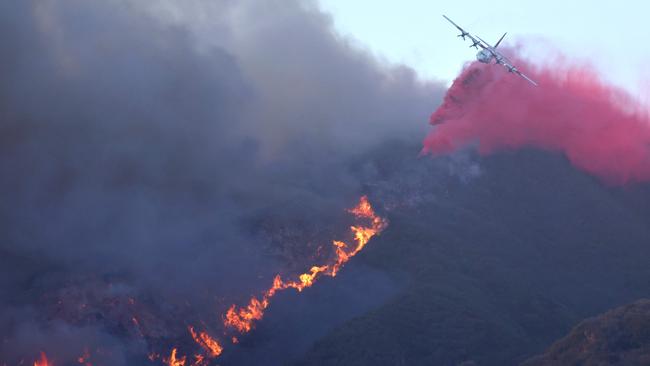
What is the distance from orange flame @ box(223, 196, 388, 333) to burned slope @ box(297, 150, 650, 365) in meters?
1.61

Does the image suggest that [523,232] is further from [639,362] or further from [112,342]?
[112,342]

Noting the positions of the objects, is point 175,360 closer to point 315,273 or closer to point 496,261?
point 315,273

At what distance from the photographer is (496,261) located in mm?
99875

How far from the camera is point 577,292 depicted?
97.0m

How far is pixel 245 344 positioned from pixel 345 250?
17.9 meters

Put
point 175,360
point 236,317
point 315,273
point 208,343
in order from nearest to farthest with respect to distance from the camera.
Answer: point 175,360 → point 208,343 → point 236,317 → point 315,273

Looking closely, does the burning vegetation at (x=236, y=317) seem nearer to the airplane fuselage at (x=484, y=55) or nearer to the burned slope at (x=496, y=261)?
the burned slope at (x=496, y=261)

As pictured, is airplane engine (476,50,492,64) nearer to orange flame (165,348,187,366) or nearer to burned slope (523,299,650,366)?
burned slope (523,299,650,366)

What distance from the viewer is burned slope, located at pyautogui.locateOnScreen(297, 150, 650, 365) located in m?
84.2

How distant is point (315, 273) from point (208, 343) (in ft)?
46.9

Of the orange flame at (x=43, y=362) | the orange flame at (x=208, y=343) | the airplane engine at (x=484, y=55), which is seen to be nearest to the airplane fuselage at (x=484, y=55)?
the airplane engine at (x=484, y=55)

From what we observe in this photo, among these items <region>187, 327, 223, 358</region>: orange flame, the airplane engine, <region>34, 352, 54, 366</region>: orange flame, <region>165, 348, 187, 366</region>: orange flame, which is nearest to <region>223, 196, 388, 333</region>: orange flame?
<region>187, 327, 223, 358</region>: orange flame

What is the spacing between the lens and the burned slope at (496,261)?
276 feet

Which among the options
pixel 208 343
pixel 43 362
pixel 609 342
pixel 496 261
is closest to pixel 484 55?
pixel 496 261
